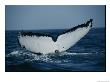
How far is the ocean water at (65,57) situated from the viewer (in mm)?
3943

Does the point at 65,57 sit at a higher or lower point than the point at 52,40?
lower

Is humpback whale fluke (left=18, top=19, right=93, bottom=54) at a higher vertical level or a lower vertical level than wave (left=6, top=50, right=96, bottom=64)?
higher

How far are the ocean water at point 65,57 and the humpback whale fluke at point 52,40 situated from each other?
50mm

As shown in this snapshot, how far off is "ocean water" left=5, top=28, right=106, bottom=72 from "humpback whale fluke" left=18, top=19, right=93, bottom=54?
0.05 m

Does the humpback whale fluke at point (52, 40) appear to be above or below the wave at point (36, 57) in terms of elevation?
above

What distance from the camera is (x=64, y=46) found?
158 inches

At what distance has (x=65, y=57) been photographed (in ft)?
13.1

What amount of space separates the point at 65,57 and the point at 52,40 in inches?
9.9

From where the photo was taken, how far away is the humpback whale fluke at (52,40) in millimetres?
3986

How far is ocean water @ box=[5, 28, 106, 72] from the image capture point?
394 centimetres

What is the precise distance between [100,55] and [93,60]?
99mm

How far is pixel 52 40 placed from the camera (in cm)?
402
